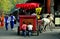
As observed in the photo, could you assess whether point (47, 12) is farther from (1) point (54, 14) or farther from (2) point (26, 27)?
(2) point (26, 27)

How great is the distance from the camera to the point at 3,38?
22.7 metres

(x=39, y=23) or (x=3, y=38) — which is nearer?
(x=3, y=38)

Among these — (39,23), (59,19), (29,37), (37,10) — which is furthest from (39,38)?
(59,19)

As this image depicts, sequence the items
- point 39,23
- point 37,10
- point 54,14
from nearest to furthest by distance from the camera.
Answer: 1. point 39,23
2. point 37,10
3. point 54,14

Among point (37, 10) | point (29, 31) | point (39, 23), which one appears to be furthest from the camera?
point (37, 10)

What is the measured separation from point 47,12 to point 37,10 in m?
2.20

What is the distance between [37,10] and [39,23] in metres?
4.09

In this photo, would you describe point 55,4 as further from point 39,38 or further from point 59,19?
point 39,38

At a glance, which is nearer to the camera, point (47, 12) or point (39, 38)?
point (39, 38)

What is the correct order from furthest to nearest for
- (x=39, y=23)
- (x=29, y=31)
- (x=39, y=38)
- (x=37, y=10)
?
(x=37, y=10)
(x=39, y=23)
(x=29, y=31)
(x=39, y=38)

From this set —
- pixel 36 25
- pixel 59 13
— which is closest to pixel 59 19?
pixel 59 13

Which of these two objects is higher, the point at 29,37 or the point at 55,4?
the point at 55,4

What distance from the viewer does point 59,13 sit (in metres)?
33.0

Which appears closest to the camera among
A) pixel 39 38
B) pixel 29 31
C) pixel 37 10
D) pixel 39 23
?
pixel 39 38
